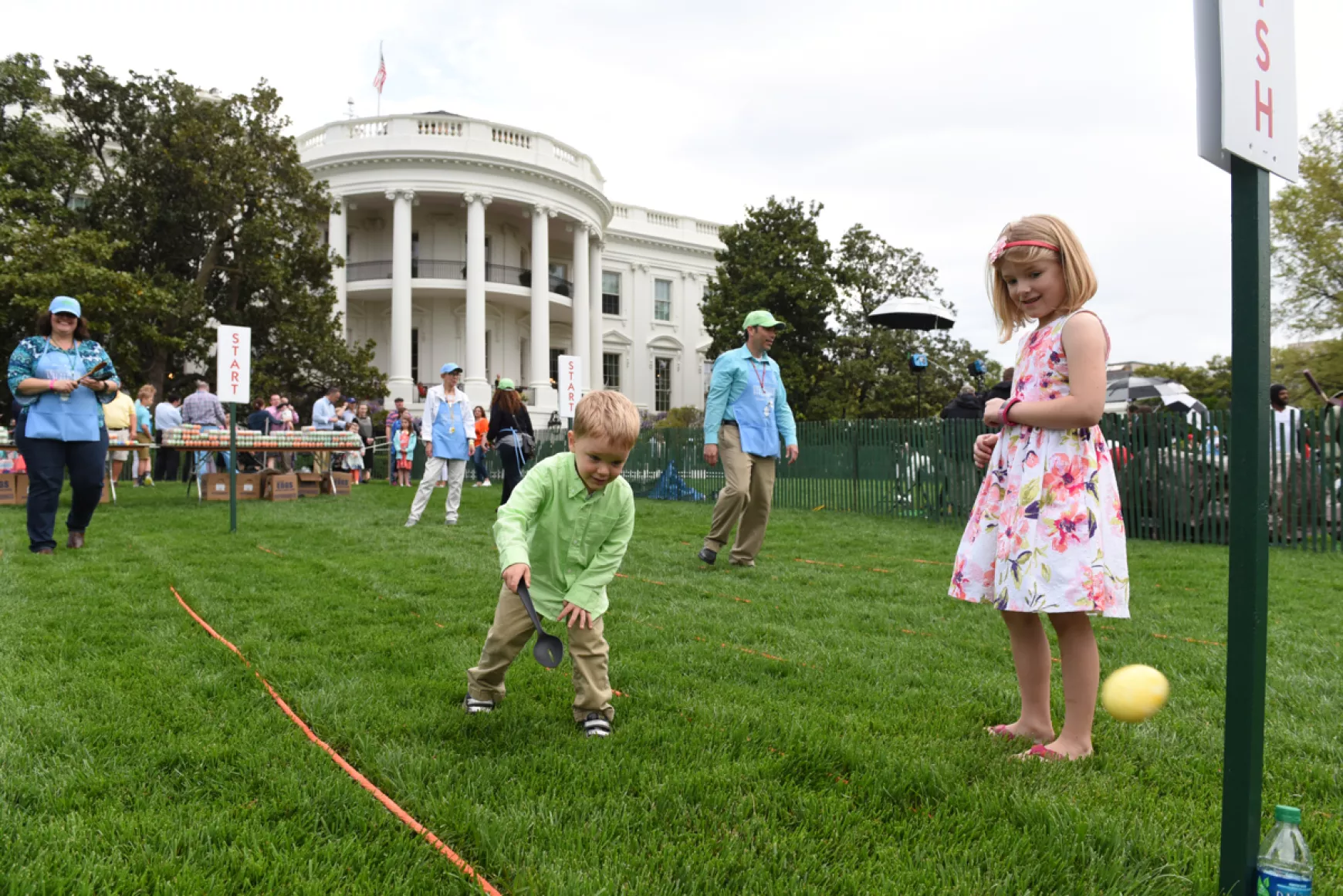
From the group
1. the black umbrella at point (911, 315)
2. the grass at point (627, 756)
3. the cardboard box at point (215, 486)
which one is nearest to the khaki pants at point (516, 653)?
the grass at point (627, 756)

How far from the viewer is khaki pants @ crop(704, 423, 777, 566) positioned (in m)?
6.93

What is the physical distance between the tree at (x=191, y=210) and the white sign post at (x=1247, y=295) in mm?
23362

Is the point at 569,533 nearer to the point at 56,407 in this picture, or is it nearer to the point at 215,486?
the point at 56,407


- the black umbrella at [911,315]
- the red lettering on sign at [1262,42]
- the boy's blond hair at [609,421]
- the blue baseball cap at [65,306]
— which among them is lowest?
the boy's blond hair at [609,421]

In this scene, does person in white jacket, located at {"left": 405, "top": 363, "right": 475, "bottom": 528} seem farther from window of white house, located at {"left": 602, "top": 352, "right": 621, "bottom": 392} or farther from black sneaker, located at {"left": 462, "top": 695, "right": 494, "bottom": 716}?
window of white house, located at {"left": 602, "top": 352, "right": 621, "bottom": 392}

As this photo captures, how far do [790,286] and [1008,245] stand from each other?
3027 cm

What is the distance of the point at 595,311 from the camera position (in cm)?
3775

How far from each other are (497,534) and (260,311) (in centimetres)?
2443

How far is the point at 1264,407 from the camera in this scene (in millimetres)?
1656

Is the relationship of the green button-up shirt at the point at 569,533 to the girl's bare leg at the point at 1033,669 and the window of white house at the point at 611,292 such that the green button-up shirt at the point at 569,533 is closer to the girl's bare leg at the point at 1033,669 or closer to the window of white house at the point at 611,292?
the girl's bare leg at the point at 1033,669

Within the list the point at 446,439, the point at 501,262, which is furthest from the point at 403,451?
the point at 501,262

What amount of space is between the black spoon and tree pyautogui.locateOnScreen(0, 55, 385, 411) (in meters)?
21.8

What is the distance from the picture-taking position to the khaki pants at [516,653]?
298 centimetres

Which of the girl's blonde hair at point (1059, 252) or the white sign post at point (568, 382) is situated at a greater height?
the white sign post at point (568, 382)
